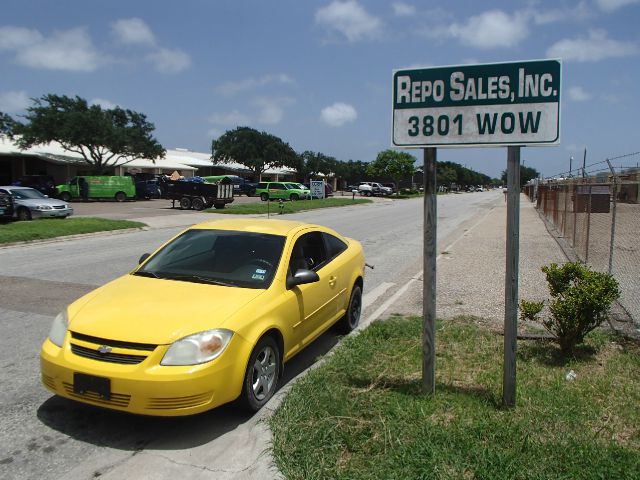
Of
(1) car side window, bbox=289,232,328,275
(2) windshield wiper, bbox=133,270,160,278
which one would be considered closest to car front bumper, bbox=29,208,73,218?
(2) windshield wiper, bbox=133,270,160,278

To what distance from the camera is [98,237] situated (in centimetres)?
1691

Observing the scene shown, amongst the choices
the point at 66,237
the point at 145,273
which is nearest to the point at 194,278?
the point at 145,273

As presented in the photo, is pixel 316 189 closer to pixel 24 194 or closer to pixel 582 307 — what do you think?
pixel 24 194

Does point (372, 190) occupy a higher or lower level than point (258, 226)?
lower

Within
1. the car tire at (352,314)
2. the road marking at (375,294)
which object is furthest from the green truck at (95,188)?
the car tire at (352,314)

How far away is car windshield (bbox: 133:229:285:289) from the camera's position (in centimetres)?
481

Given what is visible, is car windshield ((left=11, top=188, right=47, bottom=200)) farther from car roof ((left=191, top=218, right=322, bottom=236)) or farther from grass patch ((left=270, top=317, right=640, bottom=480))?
grass patch ((left=270, top=317, right=640, bottom=480))

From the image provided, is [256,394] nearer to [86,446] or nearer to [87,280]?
[86,446]

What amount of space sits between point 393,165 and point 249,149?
1904 centimetres

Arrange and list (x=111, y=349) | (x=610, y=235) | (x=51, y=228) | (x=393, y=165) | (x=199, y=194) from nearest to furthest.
→ (x=111, y=349) → (x=610, y=235) → (x=51, y=228) → (x=199, y=194) → (x=393, y=165)

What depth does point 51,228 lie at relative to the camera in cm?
1703

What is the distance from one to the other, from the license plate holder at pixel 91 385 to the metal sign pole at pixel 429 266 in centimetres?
228

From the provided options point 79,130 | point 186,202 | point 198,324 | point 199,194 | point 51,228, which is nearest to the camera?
point 198,324

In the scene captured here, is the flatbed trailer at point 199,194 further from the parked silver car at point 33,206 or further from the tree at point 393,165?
the tree at point 393,165
